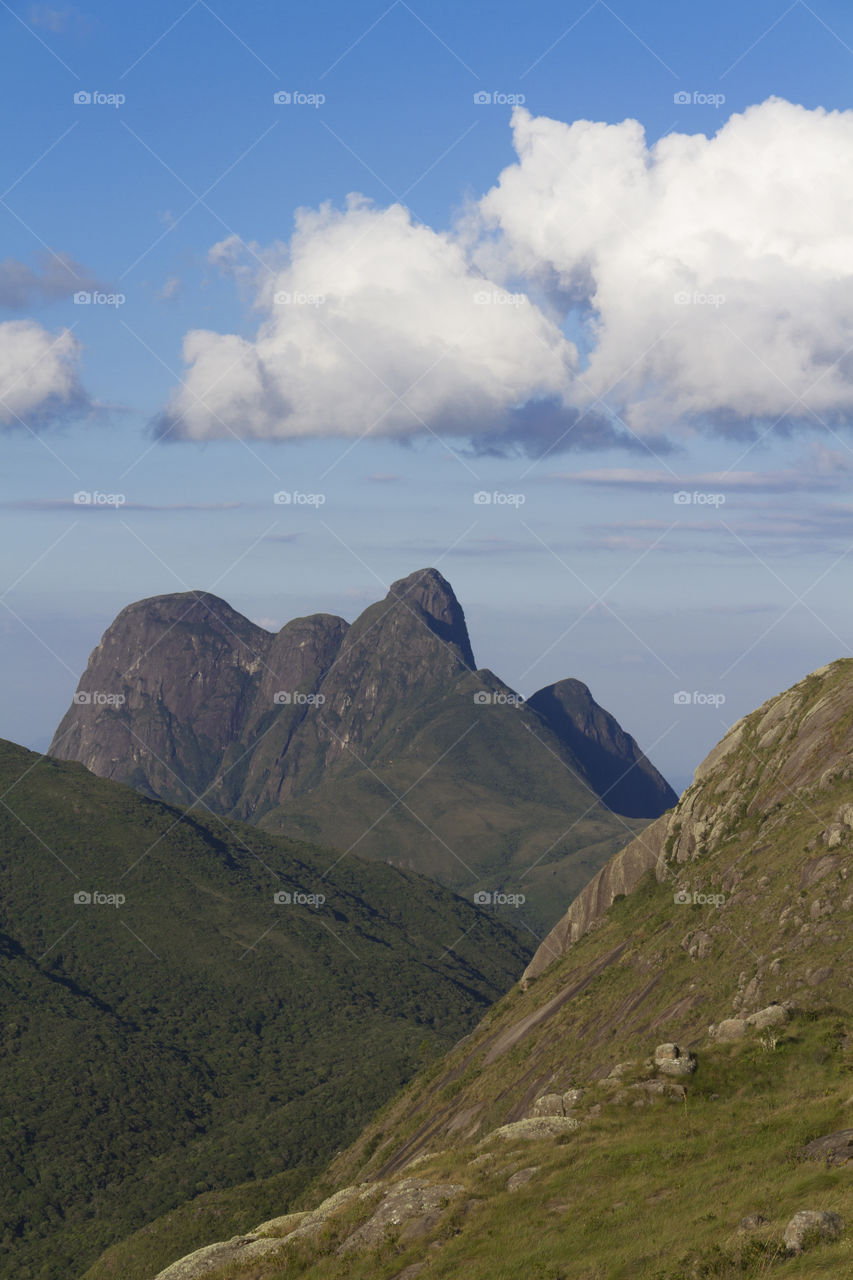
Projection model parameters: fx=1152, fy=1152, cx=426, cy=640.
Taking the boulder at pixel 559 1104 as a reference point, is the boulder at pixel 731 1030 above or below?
above

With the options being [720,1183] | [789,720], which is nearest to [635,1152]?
[720,1183]

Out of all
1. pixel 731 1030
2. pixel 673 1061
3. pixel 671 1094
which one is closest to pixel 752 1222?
pixel 671 1094

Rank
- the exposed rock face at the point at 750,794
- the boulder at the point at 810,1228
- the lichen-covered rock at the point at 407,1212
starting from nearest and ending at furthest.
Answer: the boulder at the point at 810,1228 → the lichen-covered rock at the point at 407,1212 → the exposed rock face at the point at 750,794

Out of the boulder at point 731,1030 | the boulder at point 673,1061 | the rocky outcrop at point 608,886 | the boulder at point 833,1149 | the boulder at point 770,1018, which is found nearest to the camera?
the boulder at point 833,1149

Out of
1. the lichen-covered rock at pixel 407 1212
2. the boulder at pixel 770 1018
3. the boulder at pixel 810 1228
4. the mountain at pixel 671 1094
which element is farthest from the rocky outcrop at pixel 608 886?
the boulder at pixel 810 1228

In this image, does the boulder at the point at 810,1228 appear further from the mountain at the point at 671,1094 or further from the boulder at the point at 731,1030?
the boulder at the point at 731,1030
